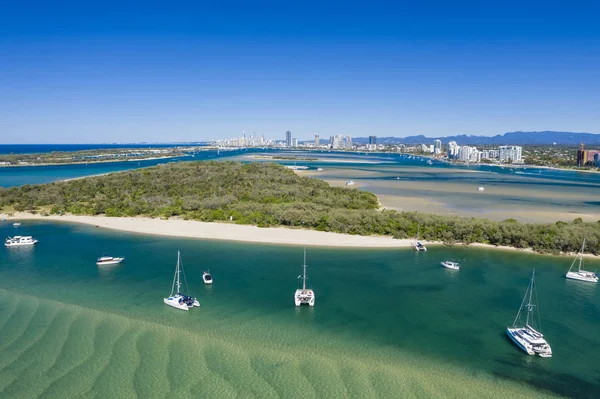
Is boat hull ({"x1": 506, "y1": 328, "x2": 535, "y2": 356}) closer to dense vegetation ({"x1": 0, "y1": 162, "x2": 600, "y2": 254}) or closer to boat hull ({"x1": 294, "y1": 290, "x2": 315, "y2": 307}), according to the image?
boat hull ({"x1": 294, "y1": 290, "x2": 315, "y2": 307})

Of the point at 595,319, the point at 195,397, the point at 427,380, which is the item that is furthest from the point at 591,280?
the point at 195,397

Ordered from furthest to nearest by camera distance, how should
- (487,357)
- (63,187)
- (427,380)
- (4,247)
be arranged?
(63,187)
(4,247)
(487,357)
(427,380)

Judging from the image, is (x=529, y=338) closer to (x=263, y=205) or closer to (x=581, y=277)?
(x=581, y=277)

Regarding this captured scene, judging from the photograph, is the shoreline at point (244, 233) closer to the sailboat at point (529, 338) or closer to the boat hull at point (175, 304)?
the boat hull at point (175, 304)

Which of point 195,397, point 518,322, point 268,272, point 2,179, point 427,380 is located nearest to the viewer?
point 195,397

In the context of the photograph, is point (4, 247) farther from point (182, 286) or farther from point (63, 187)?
point (63, 187)

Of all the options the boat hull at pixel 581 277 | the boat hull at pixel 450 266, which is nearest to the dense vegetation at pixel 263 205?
the boat hull at pixel 581 277
